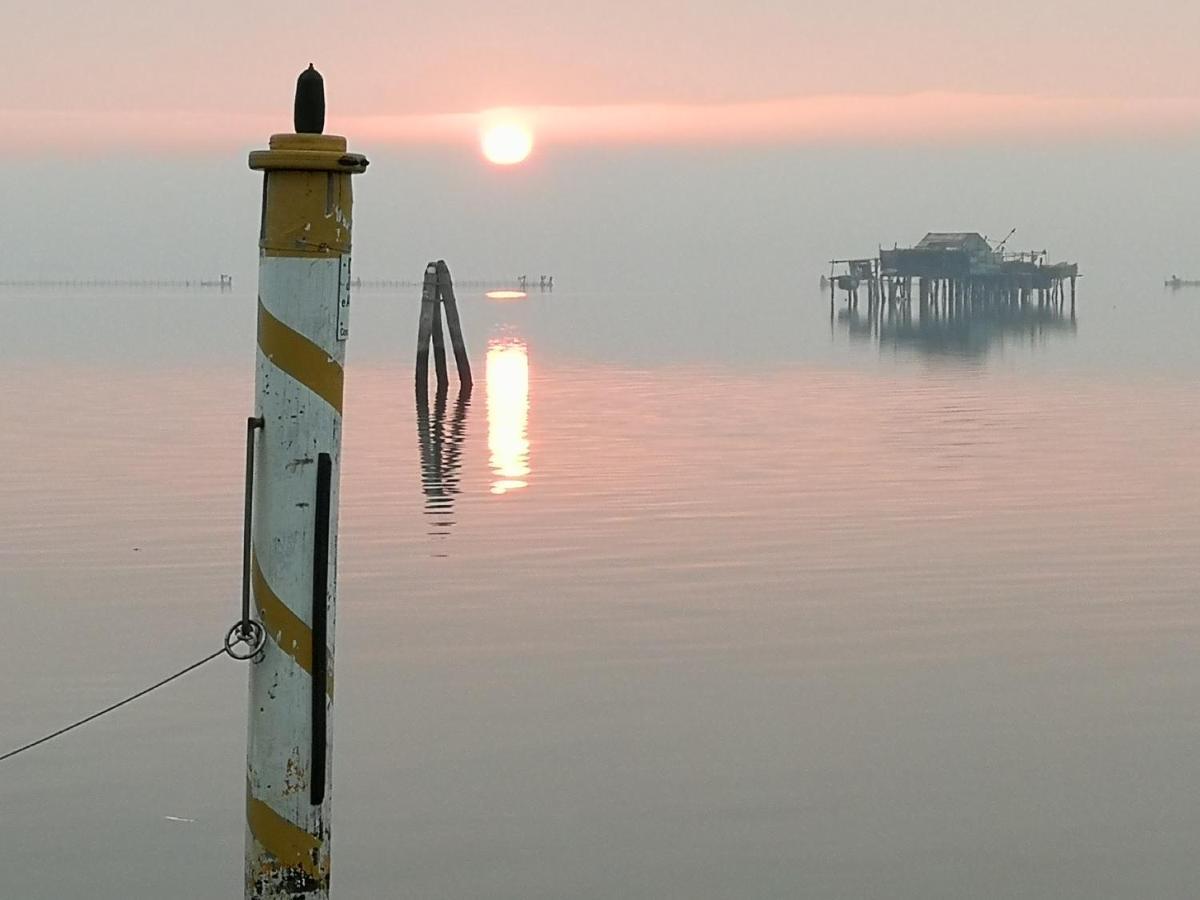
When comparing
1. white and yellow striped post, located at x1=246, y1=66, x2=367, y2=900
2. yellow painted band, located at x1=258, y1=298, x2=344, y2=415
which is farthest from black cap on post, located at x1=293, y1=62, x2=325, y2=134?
yellow painted band, located at x1=258, y1=298, x2=344, y2=415

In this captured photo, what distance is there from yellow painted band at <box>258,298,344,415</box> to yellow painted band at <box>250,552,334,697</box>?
50 cm

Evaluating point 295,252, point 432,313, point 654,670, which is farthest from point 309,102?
point 432,313

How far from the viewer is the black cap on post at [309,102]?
16.5 ft

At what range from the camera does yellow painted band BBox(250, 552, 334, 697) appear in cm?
499

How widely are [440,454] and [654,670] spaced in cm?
1390

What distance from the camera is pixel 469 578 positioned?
547 inches

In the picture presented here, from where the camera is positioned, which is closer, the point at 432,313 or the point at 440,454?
the point at 440,454

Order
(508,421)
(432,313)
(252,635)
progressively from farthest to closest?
(432,313) → (508,421) → (252,635)

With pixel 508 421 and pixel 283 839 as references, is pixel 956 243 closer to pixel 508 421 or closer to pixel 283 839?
pixel 508 421

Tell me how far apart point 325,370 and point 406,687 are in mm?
5495

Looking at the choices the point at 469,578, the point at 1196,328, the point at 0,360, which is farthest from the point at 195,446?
the point at 1196,328

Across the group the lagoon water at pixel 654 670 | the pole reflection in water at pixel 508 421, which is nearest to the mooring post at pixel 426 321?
the pole reflection in water at pixel 508 421

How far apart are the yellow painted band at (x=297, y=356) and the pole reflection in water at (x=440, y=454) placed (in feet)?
37.6

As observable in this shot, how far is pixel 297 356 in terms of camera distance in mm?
4953
